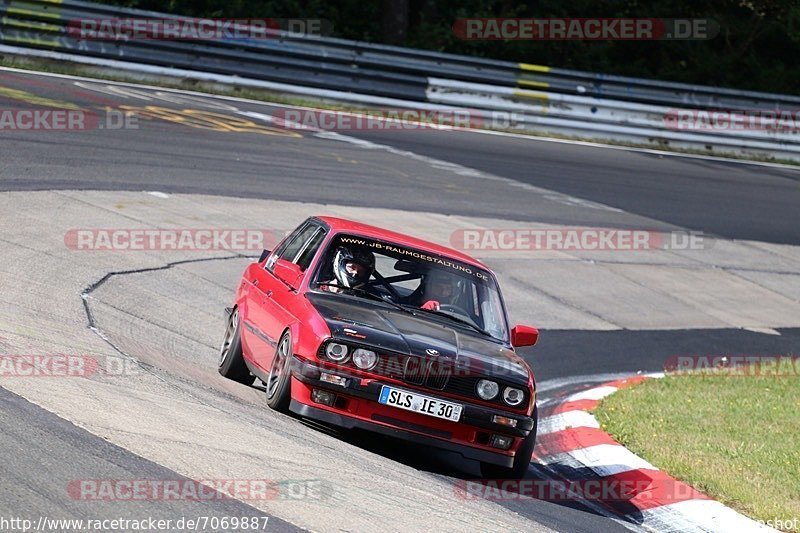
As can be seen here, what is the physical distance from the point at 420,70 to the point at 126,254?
522 inches

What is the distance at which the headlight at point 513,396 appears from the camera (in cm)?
761

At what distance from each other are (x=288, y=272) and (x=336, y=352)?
158cm

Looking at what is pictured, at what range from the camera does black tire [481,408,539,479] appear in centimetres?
771

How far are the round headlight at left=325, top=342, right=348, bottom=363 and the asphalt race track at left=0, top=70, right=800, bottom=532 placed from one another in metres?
0.45

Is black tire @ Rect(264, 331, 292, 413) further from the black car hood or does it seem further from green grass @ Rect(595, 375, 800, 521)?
green grass @ Rect(595, 375, 800, 521)

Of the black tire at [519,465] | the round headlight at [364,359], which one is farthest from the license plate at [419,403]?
the black tire at [519,465]

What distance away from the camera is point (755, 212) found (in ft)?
71.9

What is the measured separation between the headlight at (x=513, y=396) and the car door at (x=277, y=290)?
1429mm

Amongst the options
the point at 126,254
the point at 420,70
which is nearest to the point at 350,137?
the point at 420,70

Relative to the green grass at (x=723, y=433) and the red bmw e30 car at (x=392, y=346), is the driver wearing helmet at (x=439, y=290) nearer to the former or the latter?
the red bmw e30 car at (x=392, y=346)

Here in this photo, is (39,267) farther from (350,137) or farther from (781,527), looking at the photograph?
(350,137)

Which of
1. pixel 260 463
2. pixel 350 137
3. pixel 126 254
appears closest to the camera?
pixel 260 463

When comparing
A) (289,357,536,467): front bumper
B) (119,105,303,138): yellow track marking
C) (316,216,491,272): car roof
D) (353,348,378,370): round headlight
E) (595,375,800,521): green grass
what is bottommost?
(595,375,800,521): green grass

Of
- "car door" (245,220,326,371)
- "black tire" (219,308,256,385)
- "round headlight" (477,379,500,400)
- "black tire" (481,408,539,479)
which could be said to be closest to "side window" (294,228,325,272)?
"car door" (245,220,326,371)
